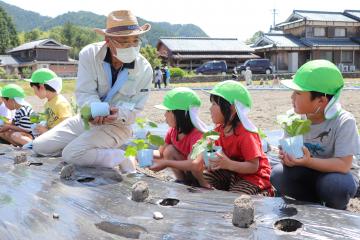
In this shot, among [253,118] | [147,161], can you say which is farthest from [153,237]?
[253,118]

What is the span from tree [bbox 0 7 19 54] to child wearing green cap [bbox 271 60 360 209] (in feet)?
168

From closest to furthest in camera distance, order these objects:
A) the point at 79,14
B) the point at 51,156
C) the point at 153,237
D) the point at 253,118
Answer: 1. the point at 153,237
2. the point at 51,156
3. the point at 253,118
4. the point at 79,14

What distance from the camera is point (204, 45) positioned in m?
35.2

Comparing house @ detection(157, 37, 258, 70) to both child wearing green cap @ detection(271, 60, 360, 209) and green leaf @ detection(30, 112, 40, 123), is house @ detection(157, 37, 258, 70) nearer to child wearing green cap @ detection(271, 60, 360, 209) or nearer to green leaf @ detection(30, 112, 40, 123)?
green leaf @ detection(30, 112, 40, 123)

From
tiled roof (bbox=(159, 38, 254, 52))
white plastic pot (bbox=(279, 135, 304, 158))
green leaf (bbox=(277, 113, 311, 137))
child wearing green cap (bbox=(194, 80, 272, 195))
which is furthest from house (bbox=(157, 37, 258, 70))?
white plastic pot (bbox=(279, 135, 304, 158))

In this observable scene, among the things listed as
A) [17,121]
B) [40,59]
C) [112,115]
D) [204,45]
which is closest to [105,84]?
[112,115]

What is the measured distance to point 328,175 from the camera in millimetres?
2279

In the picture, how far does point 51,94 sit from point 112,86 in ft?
3.93

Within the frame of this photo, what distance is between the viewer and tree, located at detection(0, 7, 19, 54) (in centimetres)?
4834

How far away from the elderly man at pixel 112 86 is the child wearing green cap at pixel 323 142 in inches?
52.4

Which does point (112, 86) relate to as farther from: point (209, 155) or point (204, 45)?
point (204, 45)

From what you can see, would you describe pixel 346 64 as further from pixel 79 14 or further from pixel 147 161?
pixel 79 14

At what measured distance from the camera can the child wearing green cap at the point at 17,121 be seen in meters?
4.53

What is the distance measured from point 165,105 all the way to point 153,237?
1.30m
